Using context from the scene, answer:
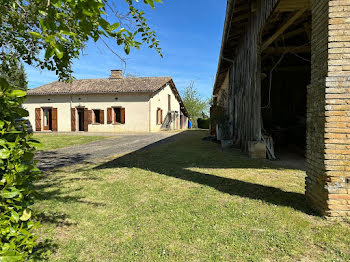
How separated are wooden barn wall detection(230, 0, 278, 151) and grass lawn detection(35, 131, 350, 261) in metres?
2.39

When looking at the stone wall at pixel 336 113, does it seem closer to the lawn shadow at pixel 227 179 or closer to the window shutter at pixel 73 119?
the lawn shadow at pixel 227 179

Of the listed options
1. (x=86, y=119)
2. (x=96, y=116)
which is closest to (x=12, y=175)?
(x=86, y=119)

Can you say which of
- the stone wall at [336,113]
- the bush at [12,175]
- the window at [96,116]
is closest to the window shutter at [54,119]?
the window at [96,116]

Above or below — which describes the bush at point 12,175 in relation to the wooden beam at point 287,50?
below

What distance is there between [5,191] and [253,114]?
612 cm

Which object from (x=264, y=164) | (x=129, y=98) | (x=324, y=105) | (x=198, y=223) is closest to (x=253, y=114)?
(x=264, y=164)

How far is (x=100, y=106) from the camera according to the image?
1894 cm

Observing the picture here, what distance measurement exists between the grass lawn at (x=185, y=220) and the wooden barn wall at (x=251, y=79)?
239 centimetres

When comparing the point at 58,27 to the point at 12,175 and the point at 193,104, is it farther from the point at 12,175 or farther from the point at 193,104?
the point at 193,104

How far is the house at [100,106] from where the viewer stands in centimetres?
1834

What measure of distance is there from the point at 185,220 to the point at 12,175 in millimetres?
1817

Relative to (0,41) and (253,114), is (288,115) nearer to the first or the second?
(253,114)

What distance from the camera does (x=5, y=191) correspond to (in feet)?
3.66

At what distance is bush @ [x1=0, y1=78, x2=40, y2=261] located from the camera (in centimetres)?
112
